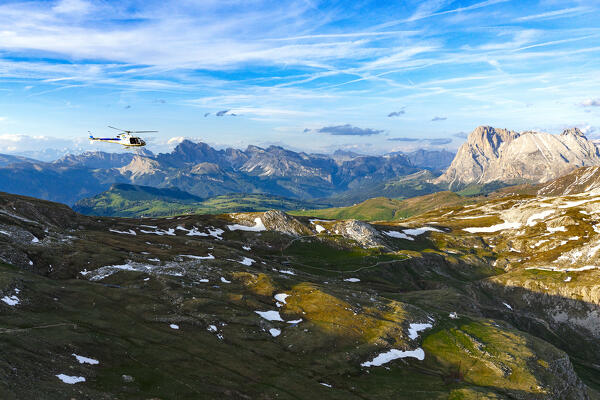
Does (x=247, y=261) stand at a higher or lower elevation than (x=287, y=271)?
higher

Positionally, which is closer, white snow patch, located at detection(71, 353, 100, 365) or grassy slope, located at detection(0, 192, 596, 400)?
white snow patch, located at detection(71, 353, 100, 365)

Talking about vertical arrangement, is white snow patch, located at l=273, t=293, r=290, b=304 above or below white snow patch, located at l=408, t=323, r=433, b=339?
above

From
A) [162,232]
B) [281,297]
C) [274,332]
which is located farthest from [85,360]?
[162,232]

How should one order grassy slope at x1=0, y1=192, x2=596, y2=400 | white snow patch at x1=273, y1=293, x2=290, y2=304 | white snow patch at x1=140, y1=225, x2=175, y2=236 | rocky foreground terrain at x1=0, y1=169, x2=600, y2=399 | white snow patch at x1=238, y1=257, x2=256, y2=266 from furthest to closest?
1. white snow patch at x1=140, y1=225, x2=175, y2=236
2. white snow patch at x1=238, y1=257, x2=256, y2=266
3. white snow patch at x1=273, y1=293, x2=290, y2=304
4. rocky foreground terrain at x1=0, y1=169, x2=600, y2=399
5. grassy slope at x1=0, y1=192, x2=596, y2=400

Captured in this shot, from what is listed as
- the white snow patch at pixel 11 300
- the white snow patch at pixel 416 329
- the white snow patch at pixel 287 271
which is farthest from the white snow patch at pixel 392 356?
the white snow patch at pixel 287 271

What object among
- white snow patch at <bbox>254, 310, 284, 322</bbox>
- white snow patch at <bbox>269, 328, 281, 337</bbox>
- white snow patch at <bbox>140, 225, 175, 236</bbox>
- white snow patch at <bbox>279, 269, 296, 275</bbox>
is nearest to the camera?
white snow patch at <bbox>269, 328, 281, 337</bbox>

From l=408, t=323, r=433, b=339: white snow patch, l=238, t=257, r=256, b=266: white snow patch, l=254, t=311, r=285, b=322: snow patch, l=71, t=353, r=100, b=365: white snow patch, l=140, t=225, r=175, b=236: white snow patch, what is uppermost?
l=71, t=353, r=100, b=365: white snow patch

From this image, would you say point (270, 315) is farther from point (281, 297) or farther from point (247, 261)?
point (247, 261)

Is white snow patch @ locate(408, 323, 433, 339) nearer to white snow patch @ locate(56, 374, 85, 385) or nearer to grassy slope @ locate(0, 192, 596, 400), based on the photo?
grassy slope @ locate(0, 192, 596, 400)

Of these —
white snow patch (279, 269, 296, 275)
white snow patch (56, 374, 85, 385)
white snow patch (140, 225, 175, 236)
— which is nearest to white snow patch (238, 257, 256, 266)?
white snow patch (279, 269, 296, 275)
